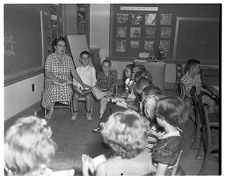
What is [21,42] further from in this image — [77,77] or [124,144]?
[124,144]

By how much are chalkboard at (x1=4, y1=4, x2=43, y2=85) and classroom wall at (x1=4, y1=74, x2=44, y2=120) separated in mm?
107

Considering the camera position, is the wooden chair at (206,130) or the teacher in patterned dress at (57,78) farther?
the teacher in patterned dress at (57,78)

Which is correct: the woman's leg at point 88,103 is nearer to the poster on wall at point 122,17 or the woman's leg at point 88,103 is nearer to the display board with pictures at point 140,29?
the display board with pictures at point 140,29

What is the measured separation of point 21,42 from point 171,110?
8.56 ft

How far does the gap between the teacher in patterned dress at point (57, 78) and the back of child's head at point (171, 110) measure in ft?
7.71

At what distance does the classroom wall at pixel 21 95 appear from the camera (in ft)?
10.5

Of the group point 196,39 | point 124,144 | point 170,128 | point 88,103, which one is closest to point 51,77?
point 88,103

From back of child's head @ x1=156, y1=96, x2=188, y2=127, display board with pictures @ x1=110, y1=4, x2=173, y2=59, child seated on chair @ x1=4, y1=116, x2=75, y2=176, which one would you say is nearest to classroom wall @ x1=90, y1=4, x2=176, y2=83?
display board with pictures @ x1=110, y1=4, x2=173, y2=59

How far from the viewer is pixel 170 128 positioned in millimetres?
1604

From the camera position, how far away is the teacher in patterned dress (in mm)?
3721

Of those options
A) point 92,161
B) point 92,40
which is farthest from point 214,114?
point 92,40

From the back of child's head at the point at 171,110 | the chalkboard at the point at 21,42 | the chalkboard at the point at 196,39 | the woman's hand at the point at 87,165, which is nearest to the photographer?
the woman's hand at the point at 87,165

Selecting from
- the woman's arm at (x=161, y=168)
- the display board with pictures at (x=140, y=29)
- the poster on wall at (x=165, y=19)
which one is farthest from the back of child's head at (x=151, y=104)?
the poster on wall at (x=165, y=19)

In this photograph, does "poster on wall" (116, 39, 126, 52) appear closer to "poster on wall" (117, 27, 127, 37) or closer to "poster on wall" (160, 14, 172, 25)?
"poster on wall" (117, 27, 127, 37)
